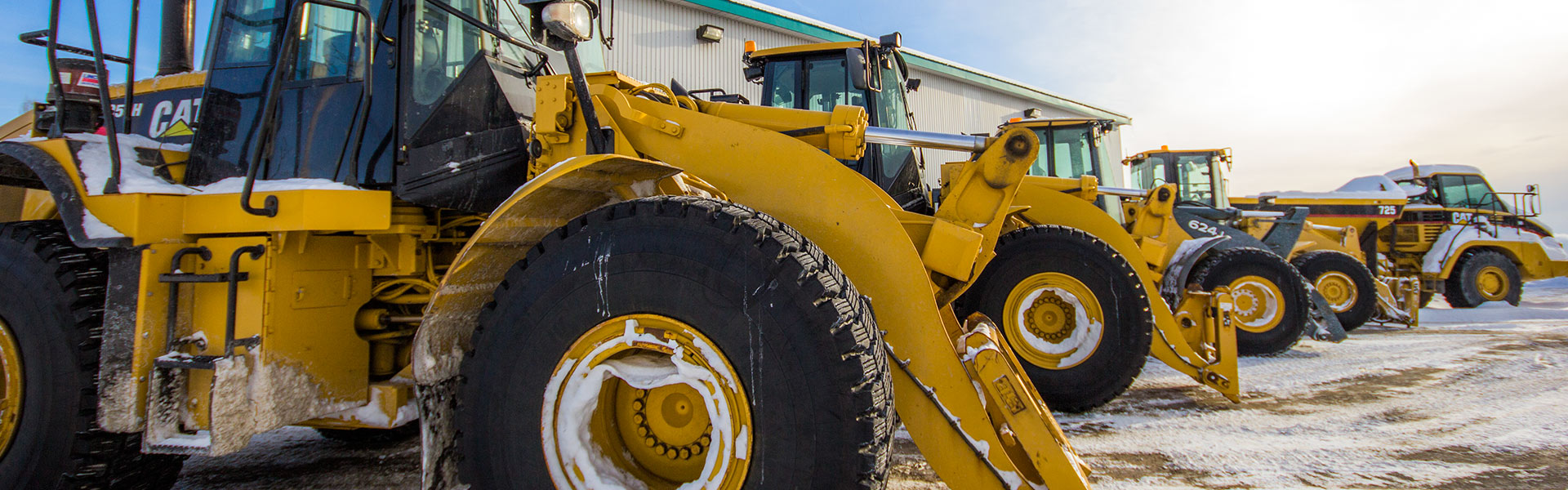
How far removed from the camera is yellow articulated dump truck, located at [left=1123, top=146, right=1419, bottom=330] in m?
9.03

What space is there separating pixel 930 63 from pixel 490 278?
1597cm

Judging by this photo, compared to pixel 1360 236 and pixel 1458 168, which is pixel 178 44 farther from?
pixel 1458 168

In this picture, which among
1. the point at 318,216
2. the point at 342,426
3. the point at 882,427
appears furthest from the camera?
the point at 342,426

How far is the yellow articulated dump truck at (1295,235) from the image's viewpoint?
9.03 metres

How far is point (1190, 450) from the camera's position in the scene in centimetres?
366

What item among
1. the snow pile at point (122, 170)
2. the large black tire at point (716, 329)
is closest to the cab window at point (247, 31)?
the snow pile at point (122, 170)

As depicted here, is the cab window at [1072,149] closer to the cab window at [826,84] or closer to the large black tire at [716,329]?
the cab window at [826,84]

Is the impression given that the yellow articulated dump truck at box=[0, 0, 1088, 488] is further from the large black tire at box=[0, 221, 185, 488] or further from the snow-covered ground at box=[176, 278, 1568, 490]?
the snow-covered ground at box=[176, 278, 1568, 490]

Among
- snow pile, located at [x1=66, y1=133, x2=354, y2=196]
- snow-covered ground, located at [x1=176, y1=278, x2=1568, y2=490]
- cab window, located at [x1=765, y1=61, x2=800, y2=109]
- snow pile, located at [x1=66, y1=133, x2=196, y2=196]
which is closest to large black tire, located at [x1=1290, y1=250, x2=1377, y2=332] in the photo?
snow-covered ground, located at [x1=176, y1=278, x2=1568, y2=490]

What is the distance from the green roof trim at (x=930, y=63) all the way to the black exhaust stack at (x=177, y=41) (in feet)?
29.7

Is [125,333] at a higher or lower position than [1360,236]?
lower

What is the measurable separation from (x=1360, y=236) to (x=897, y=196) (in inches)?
500

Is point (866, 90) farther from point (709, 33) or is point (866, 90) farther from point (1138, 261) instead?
point (709, 33)

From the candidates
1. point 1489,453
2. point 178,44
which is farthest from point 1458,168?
point 178,44
